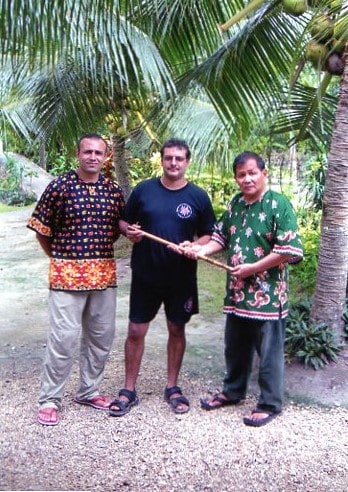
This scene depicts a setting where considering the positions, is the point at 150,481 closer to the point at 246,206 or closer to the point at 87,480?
the point at 87,480

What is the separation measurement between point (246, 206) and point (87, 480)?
5.80ft

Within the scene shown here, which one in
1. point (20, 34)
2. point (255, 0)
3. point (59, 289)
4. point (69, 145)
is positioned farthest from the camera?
point (69, 145)

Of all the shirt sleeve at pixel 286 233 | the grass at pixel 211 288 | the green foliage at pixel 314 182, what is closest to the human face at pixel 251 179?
the shirt sleeve at pixel 286 233

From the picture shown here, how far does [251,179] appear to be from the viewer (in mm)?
3502

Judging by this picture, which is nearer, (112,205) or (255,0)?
(112,205)

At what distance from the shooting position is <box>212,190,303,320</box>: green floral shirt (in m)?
3.45

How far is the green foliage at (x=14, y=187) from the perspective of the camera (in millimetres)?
17766

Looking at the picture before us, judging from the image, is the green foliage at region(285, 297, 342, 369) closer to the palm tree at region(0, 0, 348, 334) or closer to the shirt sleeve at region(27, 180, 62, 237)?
the palm tree at region(0, 0, 348, 334)

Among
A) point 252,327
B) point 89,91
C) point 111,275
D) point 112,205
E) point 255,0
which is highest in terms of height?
point 255,0

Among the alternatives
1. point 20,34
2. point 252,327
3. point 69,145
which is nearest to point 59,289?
point 252,327

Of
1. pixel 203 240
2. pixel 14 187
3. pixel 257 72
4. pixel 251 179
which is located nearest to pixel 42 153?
pixel 14 187

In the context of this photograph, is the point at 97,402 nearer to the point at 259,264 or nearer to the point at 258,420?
the point at 258,420

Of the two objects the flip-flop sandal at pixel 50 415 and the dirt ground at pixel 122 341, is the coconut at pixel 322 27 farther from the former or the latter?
the flip-flop sandal at pixel 50 415

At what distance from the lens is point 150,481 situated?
10.0 ft
